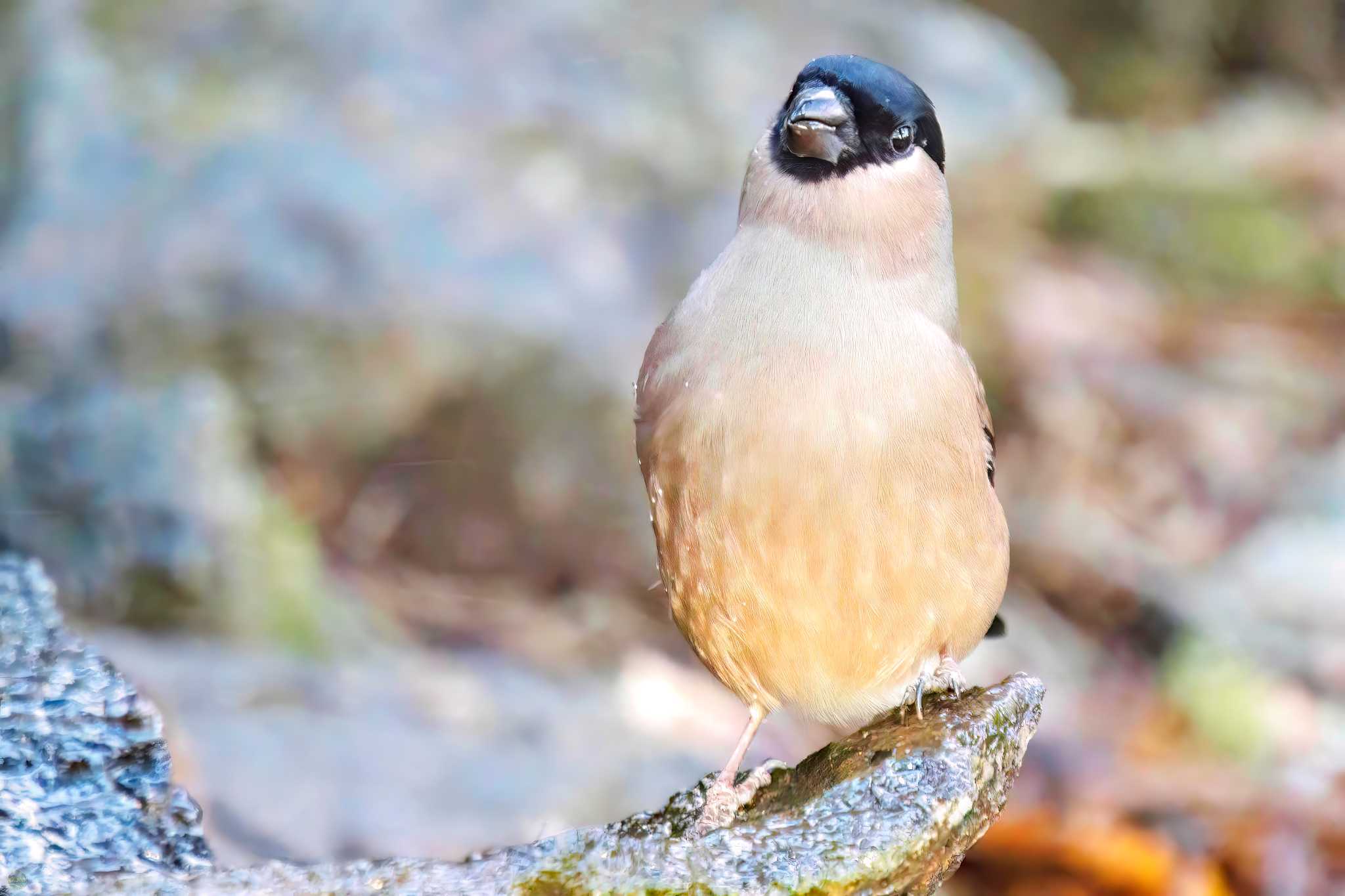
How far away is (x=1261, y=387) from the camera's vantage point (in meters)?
9.64

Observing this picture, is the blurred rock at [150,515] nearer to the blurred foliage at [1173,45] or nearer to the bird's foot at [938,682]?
the bird's foot at [938,682]

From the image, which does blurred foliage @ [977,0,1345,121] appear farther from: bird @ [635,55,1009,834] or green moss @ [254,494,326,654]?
bird @ [635,55,1009,834]

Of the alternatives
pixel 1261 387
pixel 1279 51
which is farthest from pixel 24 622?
pixel 1279 51

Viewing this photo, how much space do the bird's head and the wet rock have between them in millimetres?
968

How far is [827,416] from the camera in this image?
304 cm

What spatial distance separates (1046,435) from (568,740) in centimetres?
429

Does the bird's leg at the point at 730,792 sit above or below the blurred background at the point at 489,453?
below

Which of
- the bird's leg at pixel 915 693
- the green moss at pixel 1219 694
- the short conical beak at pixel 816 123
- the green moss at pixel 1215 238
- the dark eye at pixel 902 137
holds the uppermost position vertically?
the green moss at pixel 1215 238

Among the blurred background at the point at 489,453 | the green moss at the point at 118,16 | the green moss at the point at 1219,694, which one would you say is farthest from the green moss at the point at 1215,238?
the green moss at the point at 118,16

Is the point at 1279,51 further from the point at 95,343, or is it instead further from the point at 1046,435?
the point at 95,343

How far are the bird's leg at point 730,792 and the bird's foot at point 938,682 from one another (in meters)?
0.33

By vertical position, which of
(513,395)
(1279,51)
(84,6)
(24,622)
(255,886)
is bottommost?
(255,886)

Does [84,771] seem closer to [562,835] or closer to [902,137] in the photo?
[562,835]

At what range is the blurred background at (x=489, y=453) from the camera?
5.55m
